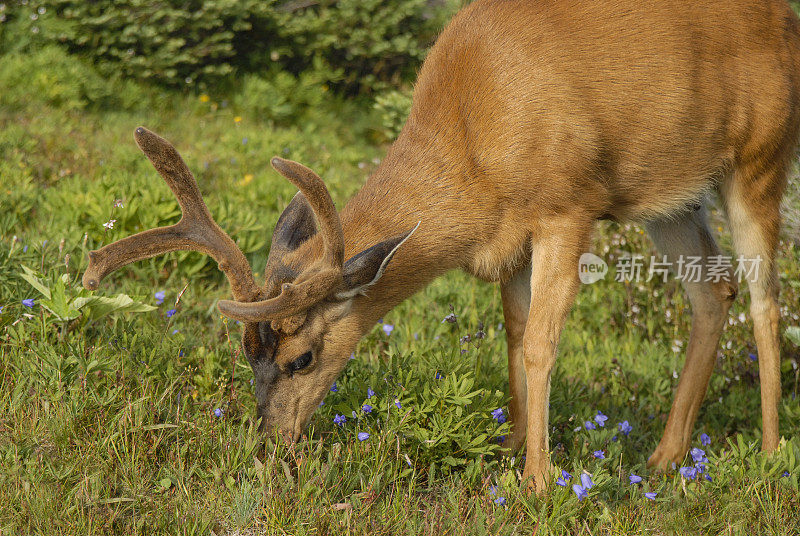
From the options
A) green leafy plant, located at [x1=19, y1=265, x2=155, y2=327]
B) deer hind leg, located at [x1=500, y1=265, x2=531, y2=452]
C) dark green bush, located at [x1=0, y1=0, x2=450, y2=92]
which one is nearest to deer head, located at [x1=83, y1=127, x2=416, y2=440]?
green leafy plant, located at [x1=19, y1=265, x2=155, y2=327]

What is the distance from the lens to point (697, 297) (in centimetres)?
510

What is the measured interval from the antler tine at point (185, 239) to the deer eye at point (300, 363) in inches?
14.1

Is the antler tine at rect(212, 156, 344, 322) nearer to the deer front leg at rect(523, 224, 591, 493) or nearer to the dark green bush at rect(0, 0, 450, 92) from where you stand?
the deer front leg at rect(523, 224, 591, 493)

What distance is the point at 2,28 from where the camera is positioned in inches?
366

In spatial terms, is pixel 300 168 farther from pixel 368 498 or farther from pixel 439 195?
pixel 368 498

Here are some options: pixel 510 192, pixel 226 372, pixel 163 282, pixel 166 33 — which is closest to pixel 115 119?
pixel 166 33

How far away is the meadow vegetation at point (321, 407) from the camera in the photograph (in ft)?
10.9

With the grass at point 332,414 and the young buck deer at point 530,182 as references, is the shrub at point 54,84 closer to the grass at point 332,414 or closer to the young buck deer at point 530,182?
the grass at point 332,414

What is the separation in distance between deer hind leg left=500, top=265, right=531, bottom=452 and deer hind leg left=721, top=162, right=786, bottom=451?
1182 millimetres

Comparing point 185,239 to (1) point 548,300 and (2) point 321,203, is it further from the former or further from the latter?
(1) point 548,300

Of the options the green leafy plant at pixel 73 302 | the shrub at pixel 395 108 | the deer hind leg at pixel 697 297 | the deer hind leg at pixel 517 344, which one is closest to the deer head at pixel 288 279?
the green leafy plant at pixel 73 302

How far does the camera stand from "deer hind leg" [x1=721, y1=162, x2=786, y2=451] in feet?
15.4

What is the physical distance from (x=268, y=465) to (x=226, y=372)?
836mm

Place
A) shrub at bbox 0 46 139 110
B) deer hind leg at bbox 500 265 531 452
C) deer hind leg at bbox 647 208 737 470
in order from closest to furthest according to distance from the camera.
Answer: deer hind leg at bbox 500 265 531 452 < deer hind leg at bbox 647 208 737 470 < shrub at bbox 0 46 139 110
